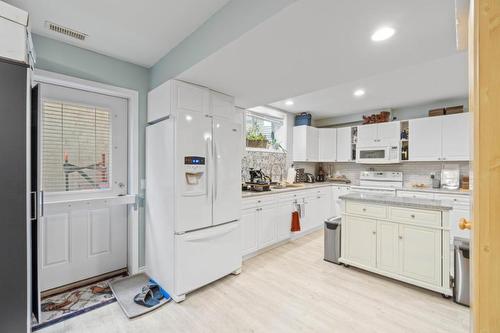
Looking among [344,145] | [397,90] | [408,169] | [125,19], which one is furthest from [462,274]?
[125,19]

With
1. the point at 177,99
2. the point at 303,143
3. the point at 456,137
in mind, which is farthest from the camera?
the point at 303,143

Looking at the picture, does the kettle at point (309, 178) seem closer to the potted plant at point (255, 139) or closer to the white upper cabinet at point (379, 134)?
the white upper cabinet at point (379, 134)

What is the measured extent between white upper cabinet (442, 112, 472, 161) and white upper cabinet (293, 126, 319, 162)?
240cm

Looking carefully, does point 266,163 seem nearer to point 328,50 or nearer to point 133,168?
point 133,168

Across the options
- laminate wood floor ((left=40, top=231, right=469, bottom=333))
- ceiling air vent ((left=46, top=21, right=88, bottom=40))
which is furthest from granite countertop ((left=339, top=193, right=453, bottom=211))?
ceiling air vent ((left=46, top=21, right=88, bottom=40))

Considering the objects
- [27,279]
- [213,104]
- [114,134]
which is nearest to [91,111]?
[114,134]

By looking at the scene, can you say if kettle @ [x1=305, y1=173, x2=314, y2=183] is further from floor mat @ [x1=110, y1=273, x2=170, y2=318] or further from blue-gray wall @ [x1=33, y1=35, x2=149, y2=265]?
floor mat @ [x1=110, y1=273, x2=170, y2=318]

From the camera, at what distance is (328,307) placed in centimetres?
212

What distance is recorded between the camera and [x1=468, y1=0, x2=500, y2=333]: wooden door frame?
1.78 ft

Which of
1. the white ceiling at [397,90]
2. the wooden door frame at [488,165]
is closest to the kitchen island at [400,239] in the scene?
the white ceiling at [397,90]

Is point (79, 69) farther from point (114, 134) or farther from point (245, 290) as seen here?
point (245, 290)

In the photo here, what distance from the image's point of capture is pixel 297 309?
6.87ft

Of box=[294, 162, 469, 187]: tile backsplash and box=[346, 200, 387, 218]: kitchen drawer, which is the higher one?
box=[294, 162, 469, 187]: tile backsplash

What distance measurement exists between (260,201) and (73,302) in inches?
91.1
